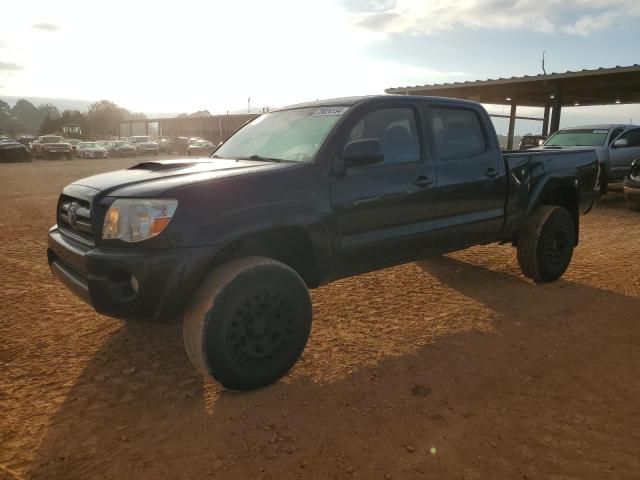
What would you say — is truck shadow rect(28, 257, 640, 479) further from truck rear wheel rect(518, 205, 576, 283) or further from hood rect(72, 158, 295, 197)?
hood rect(72, 158, 295, 197)

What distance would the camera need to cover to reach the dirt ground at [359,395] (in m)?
2.24

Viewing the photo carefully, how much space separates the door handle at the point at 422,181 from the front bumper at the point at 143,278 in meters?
1.76

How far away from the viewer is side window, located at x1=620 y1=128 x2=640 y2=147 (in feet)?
35.9

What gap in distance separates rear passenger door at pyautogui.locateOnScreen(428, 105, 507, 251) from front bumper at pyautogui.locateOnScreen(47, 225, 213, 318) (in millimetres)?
2115

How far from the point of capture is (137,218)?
8.47ft

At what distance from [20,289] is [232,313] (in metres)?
3.13

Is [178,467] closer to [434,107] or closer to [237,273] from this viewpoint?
[237,273]

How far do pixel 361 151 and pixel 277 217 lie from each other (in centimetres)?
70

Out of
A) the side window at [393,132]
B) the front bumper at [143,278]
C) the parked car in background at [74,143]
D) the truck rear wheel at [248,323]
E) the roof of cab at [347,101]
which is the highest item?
the parked car in background at [74,143]

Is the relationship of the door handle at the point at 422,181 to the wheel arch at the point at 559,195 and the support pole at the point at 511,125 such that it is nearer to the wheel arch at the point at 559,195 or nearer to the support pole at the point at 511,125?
the wheel arch at the point at 559,195

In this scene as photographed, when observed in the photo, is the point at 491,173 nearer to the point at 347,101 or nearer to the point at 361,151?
the point at 347,101

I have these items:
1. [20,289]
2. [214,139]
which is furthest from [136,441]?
[214,139]

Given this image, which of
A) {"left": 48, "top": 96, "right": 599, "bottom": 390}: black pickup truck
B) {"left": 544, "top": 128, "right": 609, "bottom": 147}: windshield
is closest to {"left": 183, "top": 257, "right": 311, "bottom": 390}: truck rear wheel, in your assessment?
{"left": 48, "top": 96, "right": 599, "bottom": 390}: black pickup truck

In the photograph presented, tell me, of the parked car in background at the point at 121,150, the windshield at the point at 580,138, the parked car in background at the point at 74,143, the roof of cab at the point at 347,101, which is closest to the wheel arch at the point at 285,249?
the roof of cab at the point at 347,101
